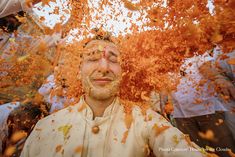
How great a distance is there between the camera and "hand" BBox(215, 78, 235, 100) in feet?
13.0

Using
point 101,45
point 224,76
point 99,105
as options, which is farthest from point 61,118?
point 224,76

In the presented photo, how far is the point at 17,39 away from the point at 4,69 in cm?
85

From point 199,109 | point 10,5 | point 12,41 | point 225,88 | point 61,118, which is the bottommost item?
point 199,109

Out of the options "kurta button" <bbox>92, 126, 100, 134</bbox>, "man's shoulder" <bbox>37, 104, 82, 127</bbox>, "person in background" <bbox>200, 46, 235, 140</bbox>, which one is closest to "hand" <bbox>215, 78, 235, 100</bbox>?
"person in background" <bbox>200, 46, 235, 140</bbox>

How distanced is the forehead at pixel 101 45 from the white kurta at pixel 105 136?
1.08m

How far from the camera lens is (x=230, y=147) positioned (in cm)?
387

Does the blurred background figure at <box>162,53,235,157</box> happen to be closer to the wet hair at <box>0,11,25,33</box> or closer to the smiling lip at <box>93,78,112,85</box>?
the smiling lip at <box>93,78,112,85</box>

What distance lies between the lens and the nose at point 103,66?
297cm

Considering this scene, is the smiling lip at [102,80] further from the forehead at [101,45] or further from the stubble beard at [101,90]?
the forehead at [101,45]

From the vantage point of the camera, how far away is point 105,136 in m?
2.52

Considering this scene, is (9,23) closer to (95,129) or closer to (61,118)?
(61,118)

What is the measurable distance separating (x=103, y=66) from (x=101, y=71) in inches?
3.5

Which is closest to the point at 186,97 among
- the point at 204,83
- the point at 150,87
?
the point at 204,83

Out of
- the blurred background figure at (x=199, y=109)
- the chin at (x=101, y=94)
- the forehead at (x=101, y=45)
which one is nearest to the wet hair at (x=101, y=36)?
the forehead at (x=101, y=45)
